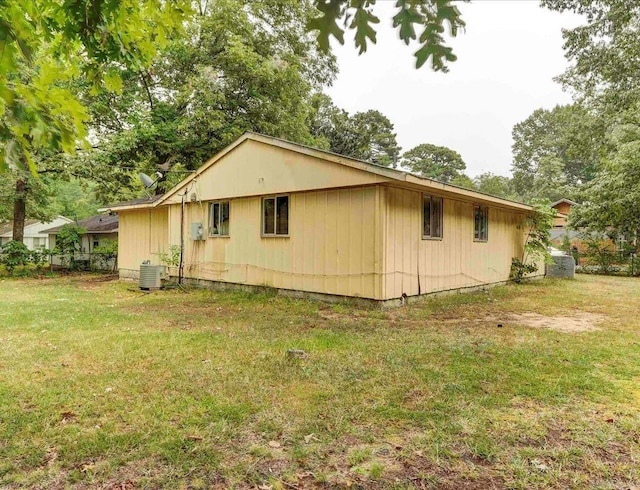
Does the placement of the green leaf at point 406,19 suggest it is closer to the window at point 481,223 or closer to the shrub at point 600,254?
the window at point 481,223

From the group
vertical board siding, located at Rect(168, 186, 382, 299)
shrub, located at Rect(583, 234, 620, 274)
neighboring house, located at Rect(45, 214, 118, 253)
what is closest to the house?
vertical board siding, located at Rect(168, 186, 382, 299)

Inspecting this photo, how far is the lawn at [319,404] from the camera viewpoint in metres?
2.23

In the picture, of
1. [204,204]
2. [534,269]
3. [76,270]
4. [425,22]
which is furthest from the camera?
[76,270]

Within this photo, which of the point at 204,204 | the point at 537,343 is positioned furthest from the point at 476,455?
the point at 204,204

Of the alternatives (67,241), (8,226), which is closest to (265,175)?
(67,241)

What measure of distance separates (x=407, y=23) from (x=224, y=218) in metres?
9.35

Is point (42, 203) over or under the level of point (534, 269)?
over

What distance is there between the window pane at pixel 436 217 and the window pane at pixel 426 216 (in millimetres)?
132

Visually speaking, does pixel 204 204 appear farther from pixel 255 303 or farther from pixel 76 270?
pixel 76 270

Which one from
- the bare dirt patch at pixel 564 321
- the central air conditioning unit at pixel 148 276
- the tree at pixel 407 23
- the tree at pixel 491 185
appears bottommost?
the bare dirt patch at pixel 564 321

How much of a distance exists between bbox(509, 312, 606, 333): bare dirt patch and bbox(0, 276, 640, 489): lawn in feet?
0.29

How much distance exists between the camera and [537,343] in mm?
4980

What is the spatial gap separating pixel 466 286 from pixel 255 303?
523 centimetres

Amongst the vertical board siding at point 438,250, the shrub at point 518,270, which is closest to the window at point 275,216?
the vertical board siding at point 438,250
